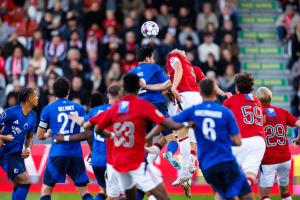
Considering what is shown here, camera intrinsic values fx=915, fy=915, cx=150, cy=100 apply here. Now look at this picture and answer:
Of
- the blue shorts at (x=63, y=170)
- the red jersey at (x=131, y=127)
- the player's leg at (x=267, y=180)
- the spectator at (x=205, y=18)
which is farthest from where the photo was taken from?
the spectator at (x=205, y=18)

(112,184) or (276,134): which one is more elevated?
(276,134)

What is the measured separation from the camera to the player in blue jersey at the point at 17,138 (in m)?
16.2

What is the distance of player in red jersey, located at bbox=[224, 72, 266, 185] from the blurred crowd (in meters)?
8.93

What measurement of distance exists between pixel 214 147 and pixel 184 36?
42.7 feet

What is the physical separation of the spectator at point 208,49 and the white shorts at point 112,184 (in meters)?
11.2

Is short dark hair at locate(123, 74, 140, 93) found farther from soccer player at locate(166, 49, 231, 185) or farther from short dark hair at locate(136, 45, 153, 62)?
soccer player at locate(166, 49, 231, 185)

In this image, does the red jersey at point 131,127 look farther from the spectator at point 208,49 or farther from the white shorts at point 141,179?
the spectator at point 208,49

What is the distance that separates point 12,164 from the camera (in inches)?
639

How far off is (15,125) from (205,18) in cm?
1200

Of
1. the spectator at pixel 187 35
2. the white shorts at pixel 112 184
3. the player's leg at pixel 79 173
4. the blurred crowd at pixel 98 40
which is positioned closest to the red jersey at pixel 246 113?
the white shorts at pixel 112 184

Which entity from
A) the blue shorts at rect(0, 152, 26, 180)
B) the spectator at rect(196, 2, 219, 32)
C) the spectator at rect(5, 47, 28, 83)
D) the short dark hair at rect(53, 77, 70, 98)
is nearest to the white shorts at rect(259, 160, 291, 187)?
the short dark hair at rect(53, 77, 70, 98)

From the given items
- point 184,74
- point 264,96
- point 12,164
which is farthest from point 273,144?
point 12,164

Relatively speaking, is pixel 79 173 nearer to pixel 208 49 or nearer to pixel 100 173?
pixel 100 173

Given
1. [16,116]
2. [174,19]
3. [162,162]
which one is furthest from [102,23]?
[16,116]
